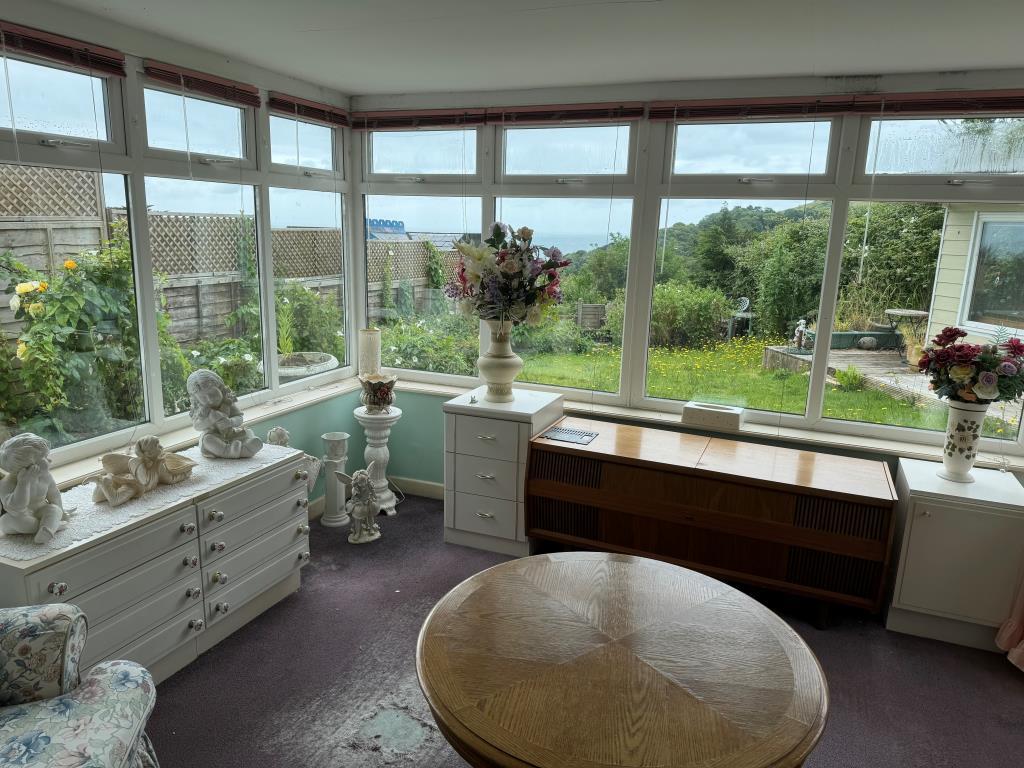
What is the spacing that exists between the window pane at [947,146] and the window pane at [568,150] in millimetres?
1243

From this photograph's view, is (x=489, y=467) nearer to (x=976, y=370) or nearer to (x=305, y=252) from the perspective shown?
(x=305, y=252)

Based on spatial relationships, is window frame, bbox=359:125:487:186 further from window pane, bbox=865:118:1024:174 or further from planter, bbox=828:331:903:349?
planter, bbox=828:331:903:349

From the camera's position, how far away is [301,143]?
12.9ft

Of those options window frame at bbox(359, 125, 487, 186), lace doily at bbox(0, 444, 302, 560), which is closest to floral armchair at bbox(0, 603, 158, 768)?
lace doily at bbox(0, 444, 302, 560)

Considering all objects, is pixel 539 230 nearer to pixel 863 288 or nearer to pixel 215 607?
pixel 863 288

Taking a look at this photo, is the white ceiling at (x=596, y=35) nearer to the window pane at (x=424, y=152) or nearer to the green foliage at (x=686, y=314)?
the window pane at (x=424, y=152)

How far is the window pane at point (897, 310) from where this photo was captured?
3.28 m

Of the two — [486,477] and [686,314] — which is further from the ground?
[686,314]

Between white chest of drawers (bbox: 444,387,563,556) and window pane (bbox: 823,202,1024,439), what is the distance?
1.46 meters

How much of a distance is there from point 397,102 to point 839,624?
12.0ft

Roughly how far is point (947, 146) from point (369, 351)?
3122 mm

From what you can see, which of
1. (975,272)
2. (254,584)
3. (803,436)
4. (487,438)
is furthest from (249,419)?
(975,272)

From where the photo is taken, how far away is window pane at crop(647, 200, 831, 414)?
139 inches

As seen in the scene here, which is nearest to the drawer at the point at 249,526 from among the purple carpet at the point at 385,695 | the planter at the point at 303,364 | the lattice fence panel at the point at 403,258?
the purple carpet at the point at 385,695
